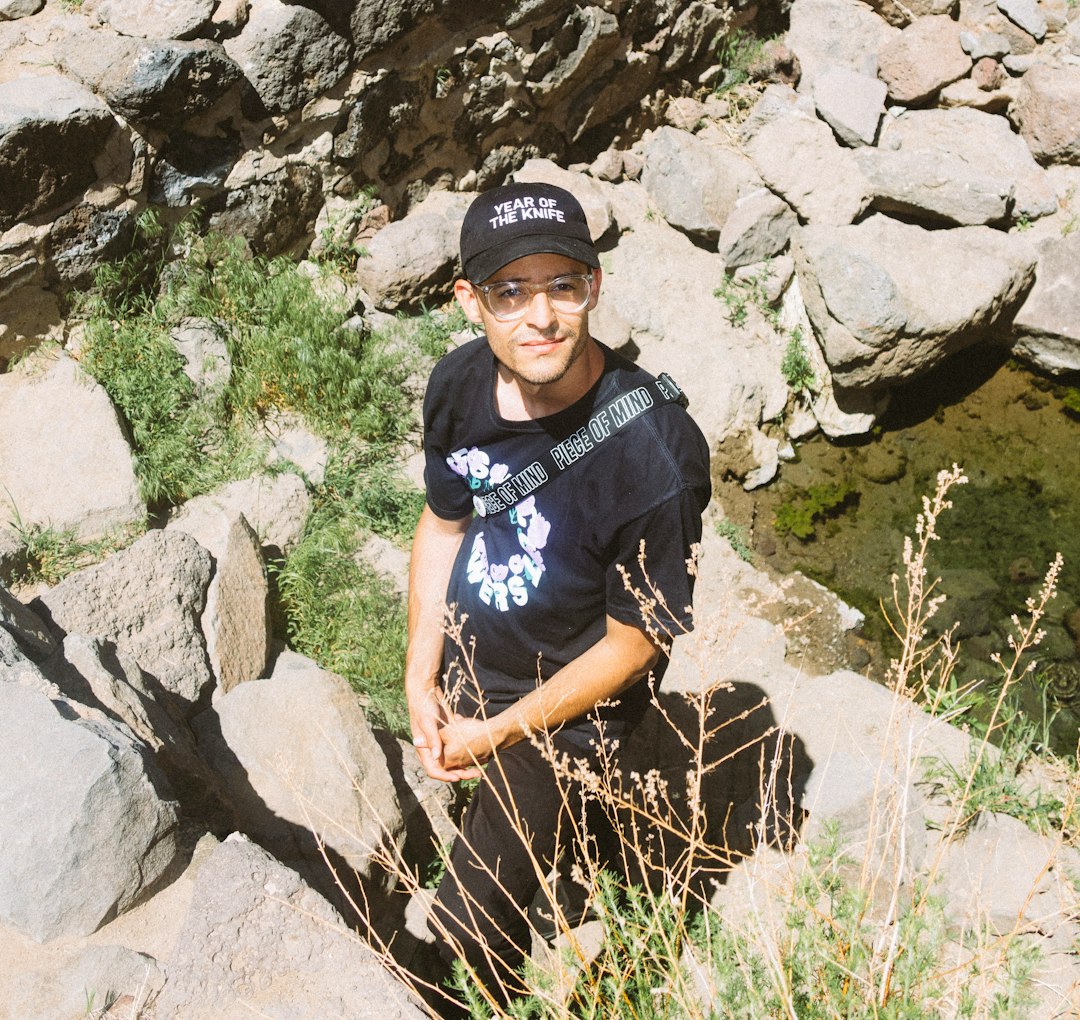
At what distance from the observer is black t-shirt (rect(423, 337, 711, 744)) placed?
88.3 inches

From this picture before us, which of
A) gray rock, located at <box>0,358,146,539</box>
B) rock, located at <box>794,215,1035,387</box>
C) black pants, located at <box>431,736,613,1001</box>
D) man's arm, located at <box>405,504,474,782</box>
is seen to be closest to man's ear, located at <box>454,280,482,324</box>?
man's arm, located at <box>405,504,474,782</box>

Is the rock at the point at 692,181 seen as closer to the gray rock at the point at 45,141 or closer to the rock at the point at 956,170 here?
the rock at the point at 956,170

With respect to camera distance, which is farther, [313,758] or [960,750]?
[960,750]

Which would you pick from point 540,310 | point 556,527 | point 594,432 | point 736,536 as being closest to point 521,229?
point 540,310

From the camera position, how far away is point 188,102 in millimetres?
4336

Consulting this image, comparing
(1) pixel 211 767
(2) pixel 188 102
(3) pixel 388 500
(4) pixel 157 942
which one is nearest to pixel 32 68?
(2) pixel 188 102

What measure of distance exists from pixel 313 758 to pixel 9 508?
205 centimetres

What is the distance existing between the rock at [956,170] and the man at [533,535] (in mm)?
4141

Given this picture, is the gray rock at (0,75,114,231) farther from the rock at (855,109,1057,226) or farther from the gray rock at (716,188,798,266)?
the rock at (855,109,1057,226)

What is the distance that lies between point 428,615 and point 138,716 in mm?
954

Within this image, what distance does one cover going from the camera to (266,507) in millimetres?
4520

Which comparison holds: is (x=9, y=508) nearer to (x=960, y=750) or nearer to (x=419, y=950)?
(x=419, y=950)

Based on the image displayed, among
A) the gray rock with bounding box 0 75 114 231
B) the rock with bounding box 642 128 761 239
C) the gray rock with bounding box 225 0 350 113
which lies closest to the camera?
the gray rock with bounding box 0 75 114 231

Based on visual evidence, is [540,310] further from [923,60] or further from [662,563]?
[923,60]
